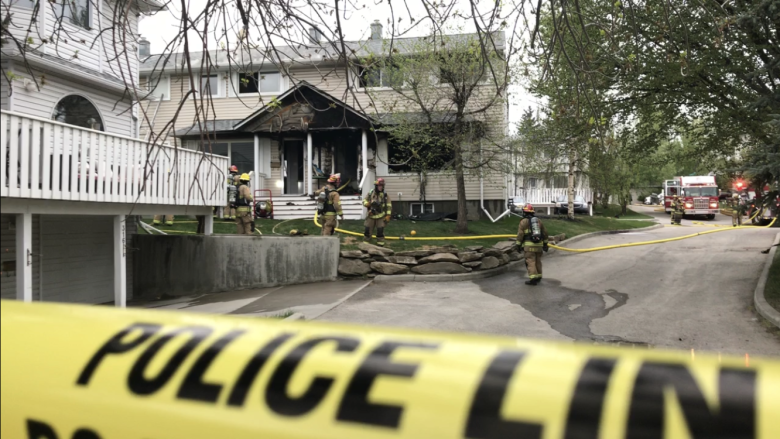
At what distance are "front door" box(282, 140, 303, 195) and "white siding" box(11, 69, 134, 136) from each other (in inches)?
319

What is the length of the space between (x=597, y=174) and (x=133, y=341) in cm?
2690

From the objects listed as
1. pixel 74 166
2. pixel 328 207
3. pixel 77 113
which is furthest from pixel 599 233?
pixel 74 166

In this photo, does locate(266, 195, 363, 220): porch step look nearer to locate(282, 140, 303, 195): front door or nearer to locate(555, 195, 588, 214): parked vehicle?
locate(282, 140, 303, 195): front door

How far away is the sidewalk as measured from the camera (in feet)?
28.4

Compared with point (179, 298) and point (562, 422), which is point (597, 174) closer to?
point (179, 298)

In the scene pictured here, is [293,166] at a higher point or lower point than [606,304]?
higher

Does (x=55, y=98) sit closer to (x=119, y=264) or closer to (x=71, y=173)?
(x=71, y=173)

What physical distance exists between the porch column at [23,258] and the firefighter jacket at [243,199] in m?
4.88

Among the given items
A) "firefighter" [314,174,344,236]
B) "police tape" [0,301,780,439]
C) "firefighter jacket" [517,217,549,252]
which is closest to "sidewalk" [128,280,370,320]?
"firefighter" [314,174,344,236]

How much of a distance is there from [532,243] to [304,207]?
9.32m

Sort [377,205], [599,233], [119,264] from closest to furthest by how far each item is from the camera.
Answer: [119,264], [377,205], [599,233]

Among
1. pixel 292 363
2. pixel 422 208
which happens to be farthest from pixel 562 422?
pixel 422 208

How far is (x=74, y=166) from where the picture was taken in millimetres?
→ 8695

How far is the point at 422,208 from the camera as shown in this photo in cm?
2009
